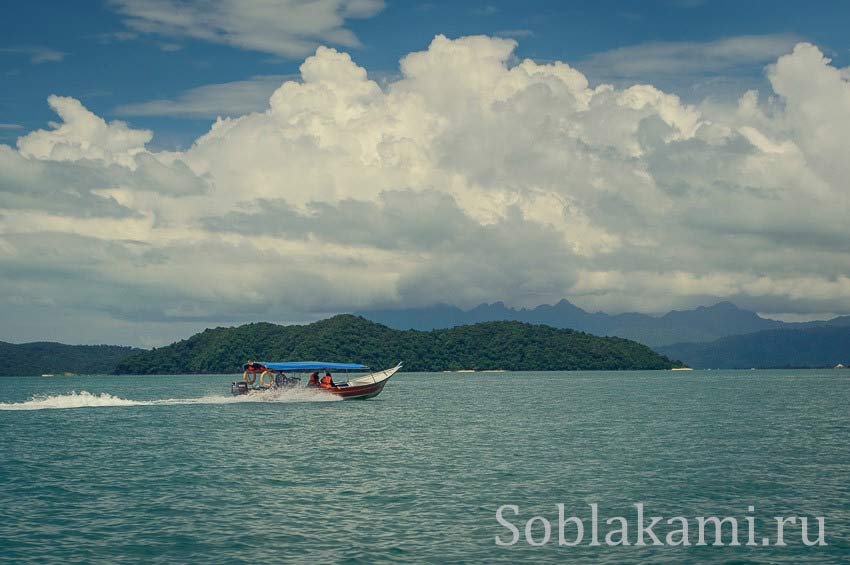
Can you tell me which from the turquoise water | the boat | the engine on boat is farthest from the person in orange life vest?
the turquoise water

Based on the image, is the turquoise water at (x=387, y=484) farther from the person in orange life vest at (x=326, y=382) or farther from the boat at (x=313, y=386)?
the person in orange life vest at (x=326, y=382)

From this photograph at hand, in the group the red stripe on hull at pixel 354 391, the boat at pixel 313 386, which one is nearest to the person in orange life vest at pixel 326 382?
the boat at pixel 313 386

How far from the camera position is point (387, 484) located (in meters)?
34.7

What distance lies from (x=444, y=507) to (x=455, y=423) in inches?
1442

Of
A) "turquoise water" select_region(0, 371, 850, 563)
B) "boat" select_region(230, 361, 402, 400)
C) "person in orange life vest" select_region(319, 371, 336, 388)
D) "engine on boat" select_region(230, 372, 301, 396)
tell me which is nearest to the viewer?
"turquoise water" select_region(0, 371, 850, 563)

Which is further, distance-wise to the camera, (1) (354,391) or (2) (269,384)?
(2) (269,384)

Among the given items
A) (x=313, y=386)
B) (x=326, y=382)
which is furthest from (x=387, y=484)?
(x=313, y=386)

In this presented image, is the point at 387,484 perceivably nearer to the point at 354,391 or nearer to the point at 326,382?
the point at 326,382

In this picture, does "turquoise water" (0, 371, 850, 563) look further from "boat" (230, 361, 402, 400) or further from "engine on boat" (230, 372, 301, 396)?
"engine on boat" (230, 372, 301, 396)

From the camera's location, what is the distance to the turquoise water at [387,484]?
24.2m

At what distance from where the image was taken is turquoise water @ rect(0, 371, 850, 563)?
79.3 feet

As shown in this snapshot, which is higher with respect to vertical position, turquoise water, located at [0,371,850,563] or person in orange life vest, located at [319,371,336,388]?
person in orange life vest, located at [319,371,336,388]

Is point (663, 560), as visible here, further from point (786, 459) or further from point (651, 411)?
point (651, 411)

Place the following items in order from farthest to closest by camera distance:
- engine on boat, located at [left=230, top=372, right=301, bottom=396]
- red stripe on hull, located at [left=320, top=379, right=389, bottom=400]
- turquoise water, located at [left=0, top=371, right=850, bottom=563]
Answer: engine on boat, located at [left=230, top=372, right=301, bottom=396] < red stripe on hull, located at [left=320, top=379, right=389, bottom=400] < turquoise water, located at [left=0, top=371, right=850, bottom=563]
